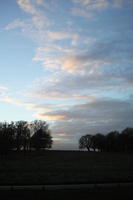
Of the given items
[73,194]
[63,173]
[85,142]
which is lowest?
[85,142]

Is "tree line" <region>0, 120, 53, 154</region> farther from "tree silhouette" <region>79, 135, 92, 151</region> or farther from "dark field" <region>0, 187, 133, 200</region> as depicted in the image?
"dark field" <region>0, 187, 133, 200</region>

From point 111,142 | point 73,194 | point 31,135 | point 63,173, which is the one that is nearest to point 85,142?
point 111,142

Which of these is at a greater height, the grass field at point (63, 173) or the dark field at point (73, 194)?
the dark field at point (73, 194)

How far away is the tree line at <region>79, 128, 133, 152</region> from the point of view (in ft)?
354

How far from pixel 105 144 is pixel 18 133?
55222mm

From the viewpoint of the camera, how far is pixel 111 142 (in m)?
118

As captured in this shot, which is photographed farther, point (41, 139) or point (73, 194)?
point (41, 139)

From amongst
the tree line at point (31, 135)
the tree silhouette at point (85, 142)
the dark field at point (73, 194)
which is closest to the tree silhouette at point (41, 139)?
the tree line at point (31, 135)

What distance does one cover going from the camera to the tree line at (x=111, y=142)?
4247 inches

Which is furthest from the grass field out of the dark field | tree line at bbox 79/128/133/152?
tree line at bbox 79/128/133/152

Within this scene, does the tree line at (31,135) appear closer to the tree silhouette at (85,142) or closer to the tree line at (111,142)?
the tree line at (111,142)

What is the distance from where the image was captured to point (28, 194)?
49.2ft

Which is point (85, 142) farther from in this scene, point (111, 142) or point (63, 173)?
point (63, 173)

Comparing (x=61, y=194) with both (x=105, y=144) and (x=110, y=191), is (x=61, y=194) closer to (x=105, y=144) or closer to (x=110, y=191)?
(x=110, y=191)
